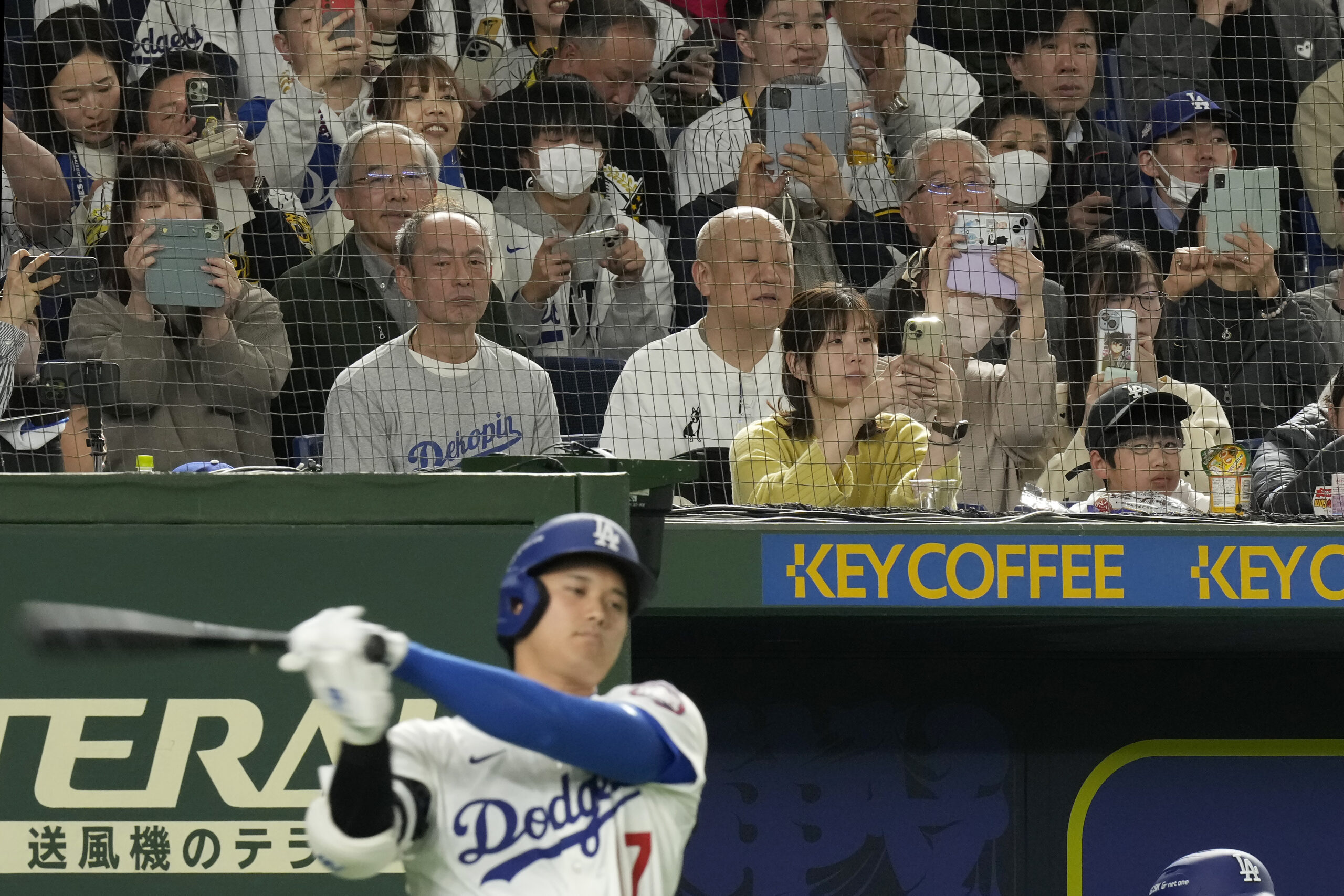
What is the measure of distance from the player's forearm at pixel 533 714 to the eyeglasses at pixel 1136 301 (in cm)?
317

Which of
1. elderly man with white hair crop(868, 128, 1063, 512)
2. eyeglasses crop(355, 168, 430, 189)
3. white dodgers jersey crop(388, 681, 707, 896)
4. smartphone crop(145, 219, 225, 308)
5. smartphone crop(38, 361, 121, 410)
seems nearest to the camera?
white dodgers jersey crop(388, 681, 707, 896)

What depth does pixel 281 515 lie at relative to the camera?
2.97m

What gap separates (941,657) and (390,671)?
2989 mm

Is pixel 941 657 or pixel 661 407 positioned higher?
pixel 661 407

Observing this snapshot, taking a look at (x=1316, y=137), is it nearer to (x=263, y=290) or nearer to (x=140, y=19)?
(x=263, y=290)

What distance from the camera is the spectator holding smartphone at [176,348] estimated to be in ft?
14.2

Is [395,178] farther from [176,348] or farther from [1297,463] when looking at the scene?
[1297,463]

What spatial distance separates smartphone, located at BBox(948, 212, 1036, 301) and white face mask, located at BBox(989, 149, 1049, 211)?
811 mm

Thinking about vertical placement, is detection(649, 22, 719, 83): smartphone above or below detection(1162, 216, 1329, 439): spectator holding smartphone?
above

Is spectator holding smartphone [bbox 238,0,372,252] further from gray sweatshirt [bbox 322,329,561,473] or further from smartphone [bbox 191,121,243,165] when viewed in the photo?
gray sweatshirt [bbox 322,329,561,473]

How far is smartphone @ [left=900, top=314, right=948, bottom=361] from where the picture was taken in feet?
14.2

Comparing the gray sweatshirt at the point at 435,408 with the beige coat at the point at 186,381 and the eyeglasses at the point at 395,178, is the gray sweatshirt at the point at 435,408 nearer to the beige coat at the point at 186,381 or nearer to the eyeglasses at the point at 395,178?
the beige coat at the point at 186,381

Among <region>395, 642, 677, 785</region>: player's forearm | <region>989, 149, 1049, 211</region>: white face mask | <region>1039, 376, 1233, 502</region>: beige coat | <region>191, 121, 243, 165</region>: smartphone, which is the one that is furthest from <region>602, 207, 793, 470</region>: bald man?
<region>395, 642, 677, 785</region>: player's forearm

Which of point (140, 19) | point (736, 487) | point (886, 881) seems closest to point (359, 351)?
point (736, 487)
